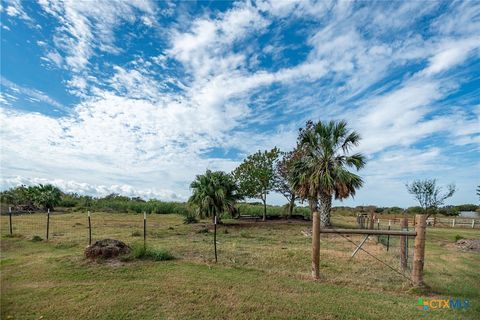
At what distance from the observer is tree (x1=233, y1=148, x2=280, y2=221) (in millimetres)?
22641

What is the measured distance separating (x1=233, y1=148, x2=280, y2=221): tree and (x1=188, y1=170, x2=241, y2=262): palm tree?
4.59m

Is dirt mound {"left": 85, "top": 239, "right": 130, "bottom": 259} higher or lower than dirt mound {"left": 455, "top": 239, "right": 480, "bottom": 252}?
higher

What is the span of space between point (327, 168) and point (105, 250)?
11.9m

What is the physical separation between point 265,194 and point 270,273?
1698 cm

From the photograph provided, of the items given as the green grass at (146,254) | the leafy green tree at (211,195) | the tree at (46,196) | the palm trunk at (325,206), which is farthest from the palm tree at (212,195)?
the tree at (46,196)

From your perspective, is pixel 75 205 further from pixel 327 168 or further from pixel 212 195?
pixel 327 168

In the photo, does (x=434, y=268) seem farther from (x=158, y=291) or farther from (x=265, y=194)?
(x=265, y=194)

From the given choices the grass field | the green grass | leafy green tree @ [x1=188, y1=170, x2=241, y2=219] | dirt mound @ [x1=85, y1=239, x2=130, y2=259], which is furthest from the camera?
leafy green tree @ [x1=188, y1=170, x2=241, y2=219]

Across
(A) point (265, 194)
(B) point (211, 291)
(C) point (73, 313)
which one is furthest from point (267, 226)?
(C) point (73, 313)

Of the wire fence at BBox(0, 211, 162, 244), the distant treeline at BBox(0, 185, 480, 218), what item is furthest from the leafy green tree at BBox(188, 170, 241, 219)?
the distant treeline at BBox(0, 185, 480, 218)

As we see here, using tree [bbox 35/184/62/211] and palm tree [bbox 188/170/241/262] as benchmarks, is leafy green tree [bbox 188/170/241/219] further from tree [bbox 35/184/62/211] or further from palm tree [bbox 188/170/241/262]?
tree [bbox 35/184/62/211]

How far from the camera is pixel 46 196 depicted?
28.4 meters

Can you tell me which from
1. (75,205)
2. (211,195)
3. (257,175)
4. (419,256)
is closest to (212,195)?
(211,195)

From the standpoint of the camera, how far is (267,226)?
734 inches
